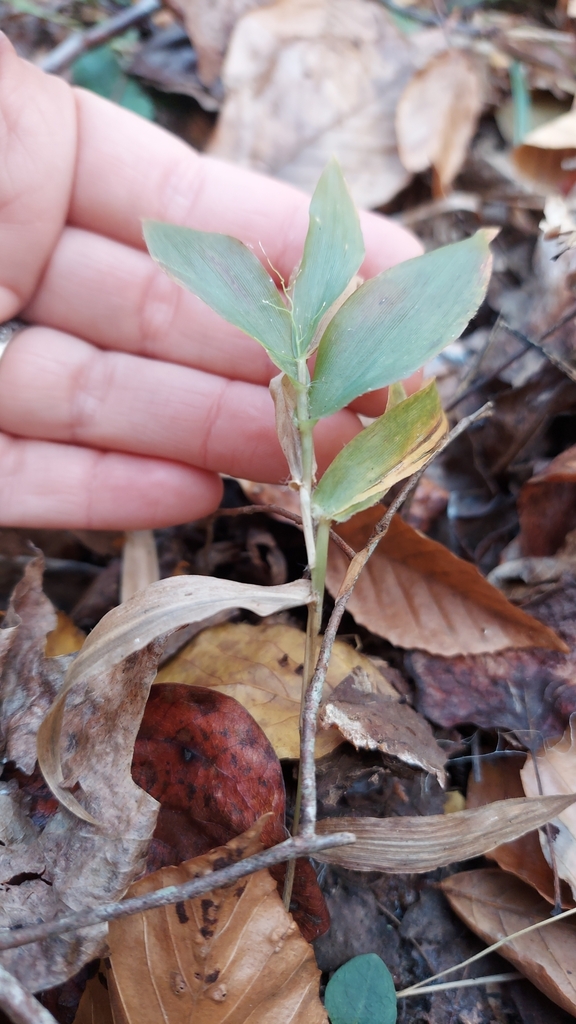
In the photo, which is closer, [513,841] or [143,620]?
[143,620]

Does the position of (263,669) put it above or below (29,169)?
below

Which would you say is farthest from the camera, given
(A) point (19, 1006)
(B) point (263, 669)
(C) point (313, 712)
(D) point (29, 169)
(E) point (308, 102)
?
(E) point (308, 102)

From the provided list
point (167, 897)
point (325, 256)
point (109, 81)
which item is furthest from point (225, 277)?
point (109, 81)

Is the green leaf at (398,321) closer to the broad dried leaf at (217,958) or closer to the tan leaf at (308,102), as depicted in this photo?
the broad dried leaf at (217,958)

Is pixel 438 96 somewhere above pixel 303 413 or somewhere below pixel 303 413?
above

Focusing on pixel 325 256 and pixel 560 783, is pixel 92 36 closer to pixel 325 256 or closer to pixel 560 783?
pixel 325 256

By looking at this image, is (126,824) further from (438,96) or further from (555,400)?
(438,96)

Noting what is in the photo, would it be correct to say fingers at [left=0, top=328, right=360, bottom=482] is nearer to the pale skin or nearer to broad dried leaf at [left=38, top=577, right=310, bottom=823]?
the pale skin

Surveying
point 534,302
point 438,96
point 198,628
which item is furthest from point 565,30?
point 198,628

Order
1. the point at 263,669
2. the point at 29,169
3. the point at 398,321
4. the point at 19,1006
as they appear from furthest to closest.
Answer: the point at 29,169, the point at 263,669, the point at 398,321, the point at 19,1006
